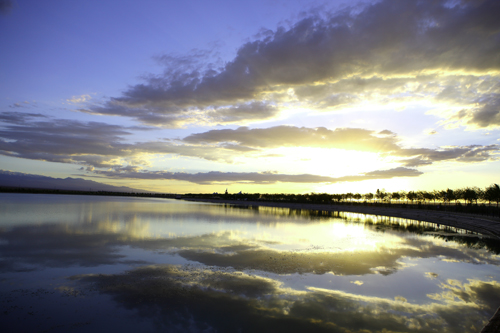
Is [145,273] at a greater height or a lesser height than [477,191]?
lesser

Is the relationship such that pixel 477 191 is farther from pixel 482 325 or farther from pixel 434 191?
pixel 482 325

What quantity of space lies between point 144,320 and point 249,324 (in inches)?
132

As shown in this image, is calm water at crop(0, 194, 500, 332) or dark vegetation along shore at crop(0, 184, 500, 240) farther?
dark vegetation along shore at crop(0, 184, 500, 240)

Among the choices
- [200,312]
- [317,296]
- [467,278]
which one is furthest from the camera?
[467,278]

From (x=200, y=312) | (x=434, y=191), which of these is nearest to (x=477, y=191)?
(x=434, y=191)

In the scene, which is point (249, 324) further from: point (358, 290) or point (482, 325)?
point (482, 325)

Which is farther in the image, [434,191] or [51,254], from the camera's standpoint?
[434,191]

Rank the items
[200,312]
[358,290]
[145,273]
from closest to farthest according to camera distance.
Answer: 1. [200,312]
2. [358,290]
3. [145,273]

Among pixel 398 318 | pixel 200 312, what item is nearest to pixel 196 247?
pixel 200 312

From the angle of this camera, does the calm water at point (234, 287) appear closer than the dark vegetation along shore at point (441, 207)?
Yes

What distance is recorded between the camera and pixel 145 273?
528 inches

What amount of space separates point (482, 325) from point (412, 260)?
391 inches

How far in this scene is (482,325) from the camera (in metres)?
9.02

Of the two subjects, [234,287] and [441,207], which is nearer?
[234,287]
